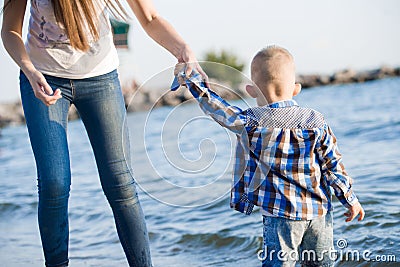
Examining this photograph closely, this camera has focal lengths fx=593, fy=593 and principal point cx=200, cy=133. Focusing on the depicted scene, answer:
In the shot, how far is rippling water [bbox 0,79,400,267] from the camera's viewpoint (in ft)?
8.64

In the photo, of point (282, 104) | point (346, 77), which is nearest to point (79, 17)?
point (282, 104)

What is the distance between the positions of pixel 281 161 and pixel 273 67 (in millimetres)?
379

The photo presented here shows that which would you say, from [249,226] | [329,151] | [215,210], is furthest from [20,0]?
[215,210]

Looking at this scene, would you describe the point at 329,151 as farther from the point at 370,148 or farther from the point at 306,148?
the point at 370,148

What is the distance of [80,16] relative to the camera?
2.44m

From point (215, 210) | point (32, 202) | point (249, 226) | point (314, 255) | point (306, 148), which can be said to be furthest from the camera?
point (32, 202)

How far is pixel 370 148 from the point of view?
704cm

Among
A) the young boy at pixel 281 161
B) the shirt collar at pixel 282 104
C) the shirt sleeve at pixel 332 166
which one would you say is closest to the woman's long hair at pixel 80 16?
the young boy at pixel 281 161

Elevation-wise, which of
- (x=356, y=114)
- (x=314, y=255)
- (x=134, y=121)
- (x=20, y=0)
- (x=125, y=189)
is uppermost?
(x=20, y=0)

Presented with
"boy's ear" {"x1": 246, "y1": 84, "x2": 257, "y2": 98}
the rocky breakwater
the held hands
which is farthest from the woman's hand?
the rocky breakwater

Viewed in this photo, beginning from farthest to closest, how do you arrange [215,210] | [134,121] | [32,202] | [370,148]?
[370,148]
[32,202]
[215,210]
[134,121]

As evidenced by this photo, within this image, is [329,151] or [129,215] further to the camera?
[129,215]

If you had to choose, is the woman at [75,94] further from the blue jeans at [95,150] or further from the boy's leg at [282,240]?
the boy's leg at [282,240]

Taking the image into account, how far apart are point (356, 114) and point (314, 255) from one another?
9.45 meters
